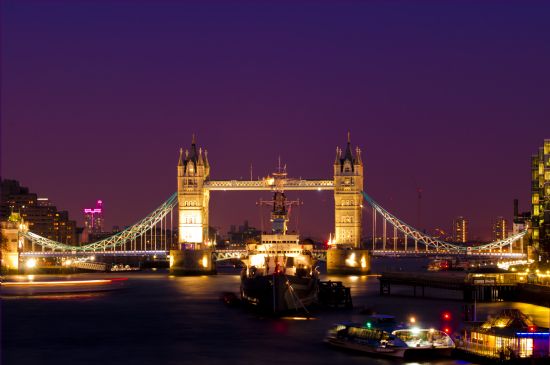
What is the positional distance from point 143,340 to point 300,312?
1348 cm

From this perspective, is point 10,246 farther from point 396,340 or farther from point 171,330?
point 396,340

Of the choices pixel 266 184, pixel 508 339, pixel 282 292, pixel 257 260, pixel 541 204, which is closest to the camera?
pixel 508 339

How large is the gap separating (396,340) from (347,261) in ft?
272

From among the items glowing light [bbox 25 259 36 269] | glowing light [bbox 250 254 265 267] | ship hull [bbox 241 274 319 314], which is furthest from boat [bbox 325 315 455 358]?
glowing light [bbox 25 259 36 269]

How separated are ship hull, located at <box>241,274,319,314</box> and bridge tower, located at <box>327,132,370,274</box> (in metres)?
56.4

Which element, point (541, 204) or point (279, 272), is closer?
point (279, 272)

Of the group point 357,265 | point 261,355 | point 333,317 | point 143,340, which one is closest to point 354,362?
point 261,355

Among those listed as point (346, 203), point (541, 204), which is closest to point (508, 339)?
point (541, 204)

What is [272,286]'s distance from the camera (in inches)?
2817

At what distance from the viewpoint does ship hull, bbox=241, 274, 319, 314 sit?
71.2 m

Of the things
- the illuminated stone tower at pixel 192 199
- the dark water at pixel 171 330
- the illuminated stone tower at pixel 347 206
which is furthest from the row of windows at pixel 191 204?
the dark water at pixel 171 330

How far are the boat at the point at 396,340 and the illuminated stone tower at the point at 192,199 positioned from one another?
8414 centimetres

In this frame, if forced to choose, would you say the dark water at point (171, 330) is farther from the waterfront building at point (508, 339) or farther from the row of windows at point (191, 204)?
the row of windows at point (191, 204)

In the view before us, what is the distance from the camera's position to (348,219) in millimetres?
137625
